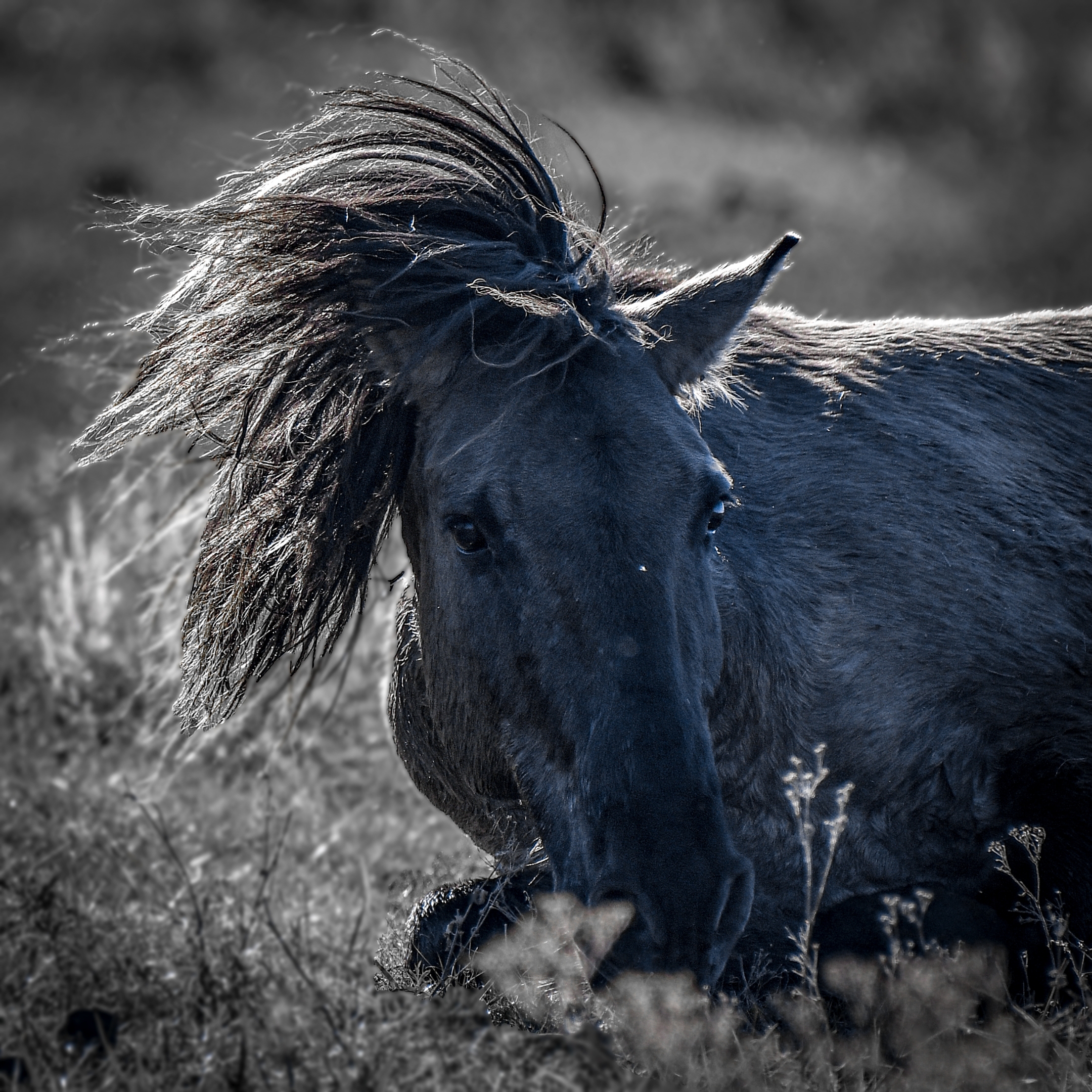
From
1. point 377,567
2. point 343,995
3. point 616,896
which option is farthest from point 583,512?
point 343,995

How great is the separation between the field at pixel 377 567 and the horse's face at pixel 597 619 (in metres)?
0.25

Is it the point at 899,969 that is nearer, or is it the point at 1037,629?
the point at 899,969

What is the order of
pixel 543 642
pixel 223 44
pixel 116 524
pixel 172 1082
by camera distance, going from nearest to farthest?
pixel 172 1082 → pixel 543 642 → pixel 116 524 → pixel 223 44

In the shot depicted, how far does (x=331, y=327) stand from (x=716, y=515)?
1.14 meters

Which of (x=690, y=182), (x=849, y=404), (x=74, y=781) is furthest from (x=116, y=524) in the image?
(x=690, y=182)

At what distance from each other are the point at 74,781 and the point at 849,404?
3.75 metres

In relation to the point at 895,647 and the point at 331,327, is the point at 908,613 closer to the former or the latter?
the point at 895,647

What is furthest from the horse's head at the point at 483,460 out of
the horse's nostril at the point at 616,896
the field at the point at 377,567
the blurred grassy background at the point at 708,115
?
the blurred grassy background at the point at 708,115

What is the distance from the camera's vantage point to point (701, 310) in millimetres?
3262

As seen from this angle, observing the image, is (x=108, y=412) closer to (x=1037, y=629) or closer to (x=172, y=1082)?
(x=172, y=1082)

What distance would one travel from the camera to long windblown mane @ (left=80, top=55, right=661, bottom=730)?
311 cm

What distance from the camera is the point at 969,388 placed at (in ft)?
12.5

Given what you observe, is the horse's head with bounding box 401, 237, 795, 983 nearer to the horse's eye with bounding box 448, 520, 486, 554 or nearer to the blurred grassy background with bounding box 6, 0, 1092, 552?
the horse's eye with bounding box 448, 520, 486, 554

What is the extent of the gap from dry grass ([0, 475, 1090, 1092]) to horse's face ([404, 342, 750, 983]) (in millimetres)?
178
